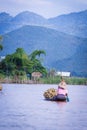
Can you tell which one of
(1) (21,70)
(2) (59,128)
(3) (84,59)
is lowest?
(2) (59,128)

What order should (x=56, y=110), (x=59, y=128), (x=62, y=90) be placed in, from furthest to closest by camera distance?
1. (x=62, y=90)
2. (x=56, y=110)
3. (x=59, y=128)

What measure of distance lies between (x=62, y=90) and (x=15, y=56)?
57379 millimetres

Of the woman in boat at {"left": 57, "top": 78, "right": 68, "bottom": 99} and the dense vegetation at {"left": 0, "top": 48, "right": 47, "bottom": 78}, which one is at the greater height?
the dense vegetation at {"left": 0, "top": 48, "right": 47, "bottom": 78}

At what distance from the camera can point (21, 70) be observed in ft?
277

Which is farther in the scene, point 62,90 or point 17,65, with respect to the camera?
point 17,65

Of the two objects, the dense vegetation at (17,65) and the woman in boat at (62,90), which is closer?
the woman in boat at (62,90)

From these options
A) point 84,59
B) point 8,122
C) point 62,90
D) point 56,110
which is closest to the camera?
point 8,122

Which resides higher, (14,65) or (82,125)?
(14,65)

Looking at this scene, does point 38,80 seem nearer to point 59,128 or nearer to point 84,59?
point 59,128

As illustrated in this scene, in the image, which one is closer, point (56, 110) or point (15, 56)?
point (56, 110)

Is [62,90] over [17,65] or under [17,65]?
under

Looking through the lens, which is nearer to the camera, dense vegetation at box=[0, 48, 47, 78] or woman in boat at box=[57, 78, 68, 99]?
woman in boat at box=[57, 78, 68, 99]

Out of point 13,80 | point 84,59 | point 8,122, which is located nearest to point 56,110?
point 8,122

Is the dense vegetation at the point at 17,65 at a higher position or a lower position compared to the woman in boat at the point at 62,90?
higher
